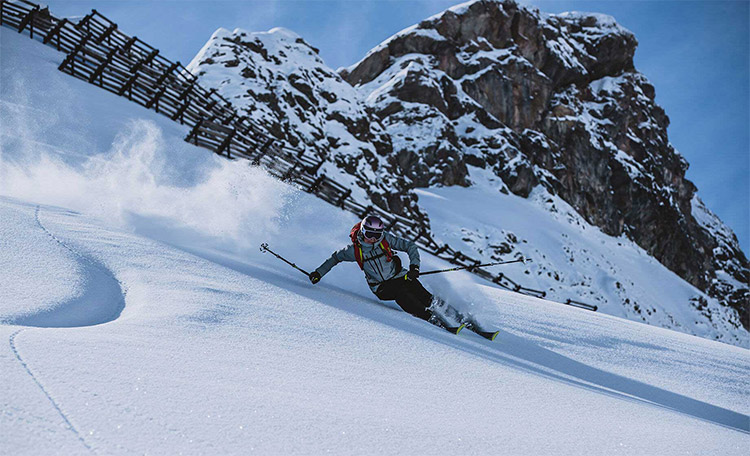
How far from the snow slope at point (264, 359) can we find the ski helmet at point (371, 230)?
0.83m

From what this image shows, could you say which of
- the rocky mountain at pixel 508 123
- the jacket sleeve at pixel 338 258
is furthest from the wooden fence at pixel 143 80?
the rocky mountain at pixel 508 123

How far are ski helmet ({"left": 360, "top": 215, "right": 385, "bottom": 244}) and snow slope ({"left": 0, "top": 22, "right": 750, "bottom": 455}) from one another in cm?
83

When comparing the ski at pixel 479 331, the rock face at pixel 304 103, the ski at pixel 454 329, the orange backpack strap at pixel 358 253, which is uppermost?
the rock face at pixel 304 103

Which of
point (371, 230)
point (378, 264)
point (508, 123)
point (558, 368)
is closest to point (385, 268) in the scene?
point (378, 264)

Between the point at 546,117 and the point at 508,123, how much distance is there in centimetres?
816

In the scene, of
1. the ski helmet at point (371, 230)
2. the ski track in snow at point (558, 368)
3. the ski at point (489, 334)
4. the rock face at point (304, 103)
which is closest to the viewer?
the ski track in snow at point (558, 368)

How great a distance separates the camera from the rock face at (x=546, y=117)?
198ft

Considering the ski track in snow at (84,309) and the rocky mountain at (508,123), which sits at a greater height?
the rocky mountain at (508,123)

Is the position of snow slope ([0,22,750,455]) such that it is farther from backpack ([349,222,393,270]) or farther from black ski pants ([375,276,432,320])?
backpack ([349,222,393,270])

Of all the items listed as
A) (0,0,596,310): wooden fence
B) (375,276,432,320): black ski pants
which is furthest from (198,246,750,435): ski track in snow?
(0,0,596,310): wooden fence

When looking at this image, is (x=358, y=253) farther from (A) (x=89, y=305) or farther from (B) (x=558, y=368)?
(A) (x=89, y=305)

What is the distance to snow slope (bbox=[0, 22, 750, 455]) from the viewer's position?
1914 mm

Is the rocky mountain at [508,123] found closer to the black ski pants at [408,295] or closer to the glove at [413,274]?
the black ski pants at [408,295]

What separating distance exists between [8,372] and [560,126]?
80.2 meters
